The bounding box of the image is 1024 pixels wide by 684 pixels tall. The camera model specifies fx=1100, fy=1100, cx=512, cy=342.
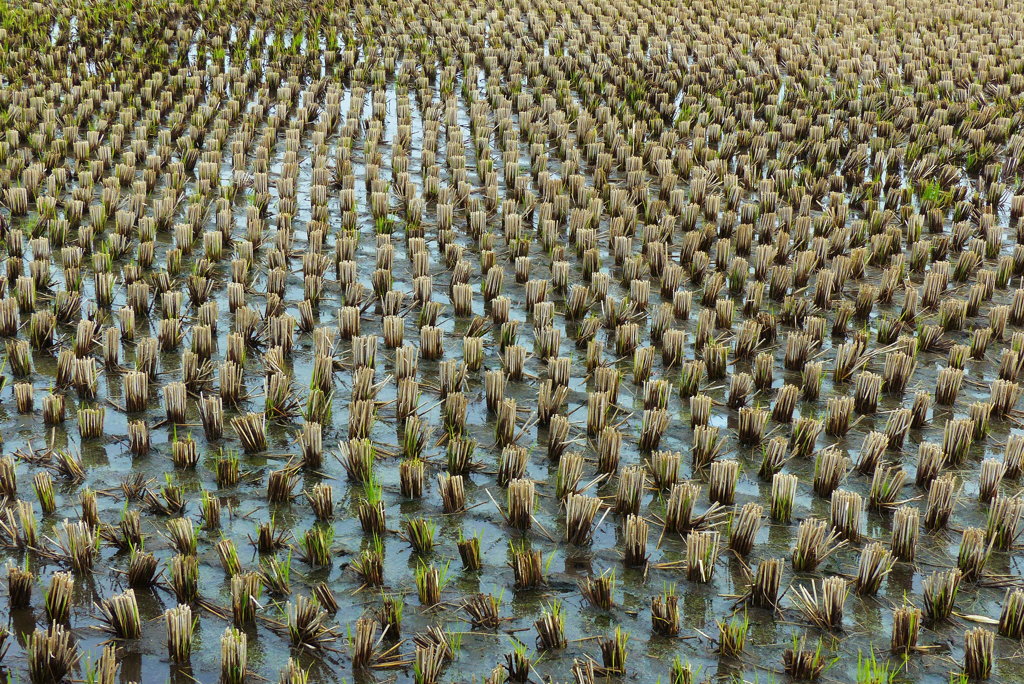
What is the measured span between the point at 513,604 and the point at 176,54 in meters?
9.25

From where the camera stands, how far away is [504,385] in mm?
4973

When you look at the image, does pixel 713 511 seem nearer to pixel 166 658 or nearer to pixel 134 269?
pixel 166 658

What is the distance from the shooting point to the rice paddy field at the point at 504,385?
11.6ft

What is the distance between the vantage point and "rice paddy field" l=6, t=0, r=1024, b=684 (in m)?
3.53

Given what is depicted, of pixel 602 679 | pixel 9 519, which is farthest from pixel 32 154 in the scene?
pixel 602 679

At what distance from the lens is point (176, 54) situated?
11344mm

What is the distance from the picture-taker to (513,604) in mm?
3670

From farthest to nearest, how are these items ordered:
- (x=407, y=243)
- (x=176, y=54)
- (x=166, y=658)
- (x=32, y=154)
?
1. (x=176, y=54)
2. (x=32, y=154)
3. (x=407, y=243)
4. (x=166, y=658)

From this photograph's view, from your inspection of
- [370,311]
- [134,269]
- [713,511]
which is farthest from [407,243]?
[713,511]

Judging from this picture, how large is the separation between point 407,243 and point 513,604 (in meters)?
3.39

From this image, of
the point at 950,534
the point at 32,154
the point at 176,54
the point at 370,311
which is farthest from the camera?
the point at 176,54

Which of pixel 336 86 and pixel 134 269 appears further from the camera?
pixel 336 86

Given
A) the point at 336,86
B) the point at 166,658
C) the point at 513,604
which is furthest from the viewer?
the point at 336,86

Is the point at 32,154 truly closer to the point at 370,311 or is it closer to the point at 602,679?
the point at 370,311
